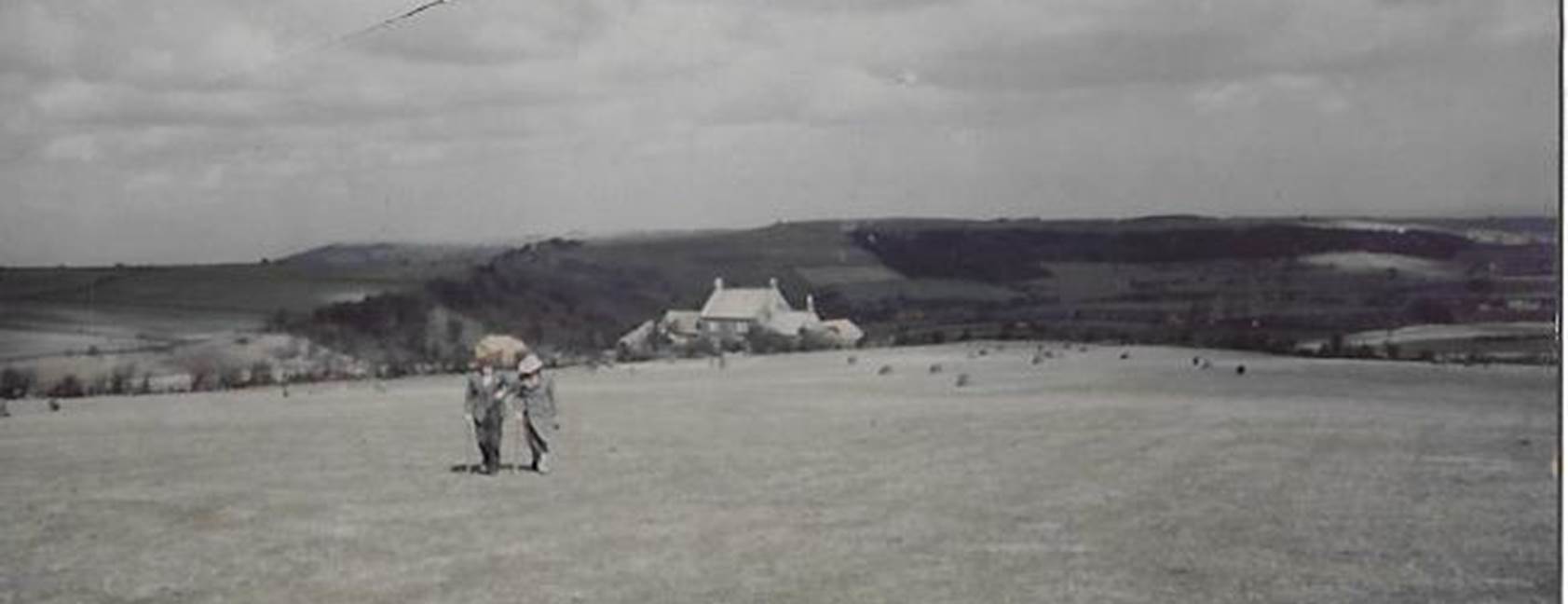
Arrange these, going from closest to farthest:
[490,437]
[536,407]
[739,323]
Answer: [490,437] → [536,407] → [739,323]

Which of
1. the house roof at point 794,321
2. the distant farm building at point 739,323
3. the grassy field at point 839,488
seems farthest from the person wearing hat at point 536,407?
the house roof at point 794,321

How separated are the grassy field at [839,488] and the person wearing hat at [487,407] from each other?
17 cm

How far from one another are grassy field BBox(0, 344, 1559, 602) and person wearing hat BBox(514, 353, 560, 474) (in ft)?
0.42

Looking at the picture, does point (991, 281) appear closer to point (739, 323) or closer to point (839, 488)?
point (739, 323)

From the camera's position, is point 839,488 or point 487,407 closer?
point 839,488

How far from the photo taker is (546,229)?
634 centimetres

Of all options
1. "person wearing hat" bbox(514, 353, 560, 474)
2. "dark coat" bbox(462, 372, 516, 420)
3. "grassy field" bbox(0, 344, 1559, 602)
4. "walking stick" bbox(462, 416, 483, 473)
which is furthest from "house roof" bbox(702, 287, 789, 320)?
"walking stick" bbox(462, 416, 483, 473)

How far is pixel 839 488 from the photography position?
5.51 m

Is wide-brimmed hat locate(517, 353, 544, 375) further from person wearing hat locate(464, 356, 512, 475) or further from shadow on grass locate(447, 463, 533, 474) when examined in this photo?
shadow on grass locate(447, 463, 533, 474)

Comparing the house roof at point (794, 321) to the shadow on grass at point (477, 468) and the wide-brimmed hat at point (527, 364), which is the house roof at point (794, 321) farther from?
the shadow on grass at point (477, 468)

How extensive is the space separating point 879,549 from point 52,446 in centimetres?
422

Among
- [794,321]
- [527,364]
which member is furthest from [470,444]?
[794,321]

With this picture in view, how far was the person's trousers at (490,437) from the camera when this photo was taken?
620cm

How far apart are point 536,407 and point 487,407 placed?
0.70 ft
